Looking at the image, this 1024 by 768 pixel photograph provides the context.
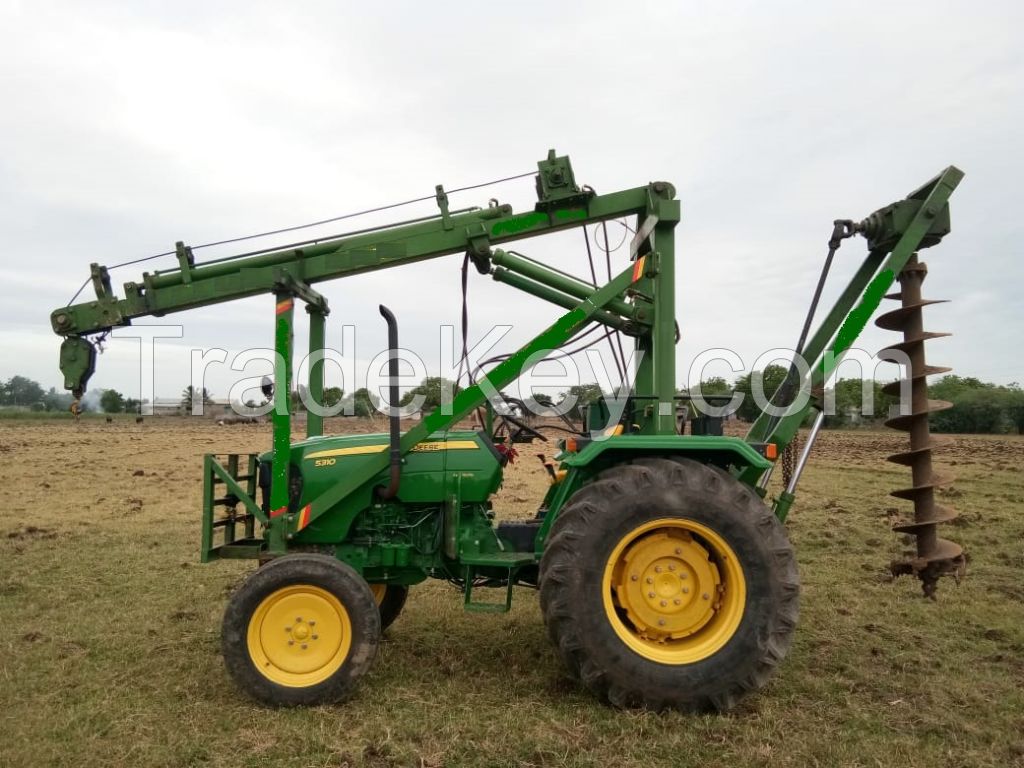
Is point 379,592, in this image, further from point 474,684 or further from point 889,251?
point 889,251

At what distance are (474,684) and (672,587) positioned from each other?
132cm

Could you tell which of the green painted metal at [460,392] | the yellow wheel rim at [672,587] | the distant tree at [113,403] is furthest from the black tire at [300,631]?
the distant tree at [113,403]

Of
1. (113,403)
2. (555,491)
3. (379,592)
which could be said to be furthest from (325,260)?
(113,403)

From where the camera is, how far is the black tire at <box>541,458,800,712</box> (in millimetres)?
4047

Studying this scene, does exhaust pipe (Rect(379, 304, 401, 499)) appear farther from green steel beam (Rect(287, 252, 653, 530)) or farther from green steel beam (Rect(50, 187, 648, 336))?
green steel beam (Rect(50, 187, 648, 336))

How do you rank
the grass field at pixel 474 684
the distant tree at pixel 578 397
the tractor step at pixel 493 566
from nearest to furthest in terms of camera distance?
1. the grass field at pixel 474 684
2. the tractor step at pixel 493 566
3. the distant tree at pixel 578 397

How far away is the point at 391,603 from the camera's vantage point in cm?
568

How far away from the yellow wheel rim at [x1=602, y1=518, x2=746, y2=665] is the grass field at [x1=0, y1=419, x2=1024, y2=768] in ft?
1.46

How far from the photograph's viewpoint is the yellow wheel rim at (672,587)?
4242 mm

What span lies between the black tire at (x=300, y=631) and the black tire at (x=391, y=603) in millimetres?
1325

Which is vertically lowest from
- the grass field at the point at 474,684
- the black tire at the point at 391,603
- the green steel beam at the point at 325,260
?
the grass field at the point at 474,684

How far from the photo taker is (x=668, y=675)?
13.3 feet

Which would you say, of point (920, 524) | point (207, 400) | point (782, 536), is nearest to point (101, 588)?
point (207, 400)

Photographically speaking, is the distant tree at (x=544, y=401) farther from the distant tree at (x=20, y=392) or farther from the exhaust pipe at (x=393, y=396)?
the distant tree at (x=20, y=392)
